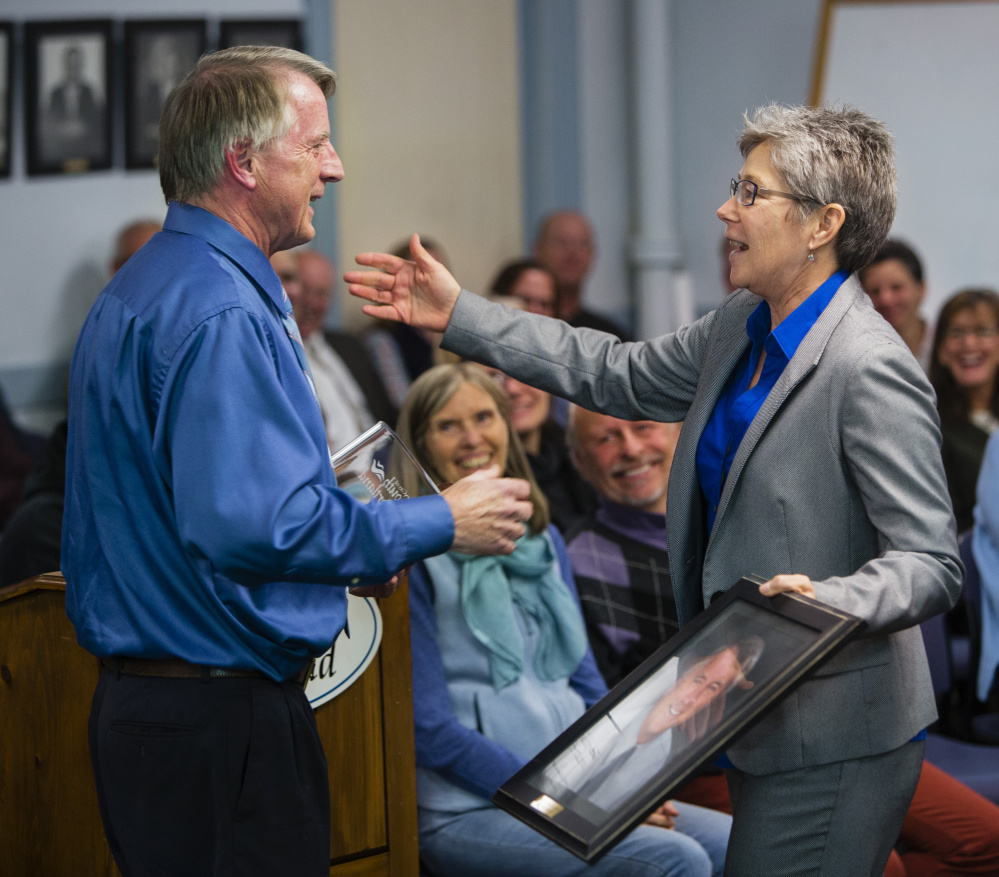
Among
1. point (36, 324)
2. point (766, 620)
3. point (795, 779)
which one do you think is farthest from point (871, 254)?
point (36, 324)

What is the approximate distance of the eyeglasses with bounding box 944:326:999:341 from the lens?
4059 mm

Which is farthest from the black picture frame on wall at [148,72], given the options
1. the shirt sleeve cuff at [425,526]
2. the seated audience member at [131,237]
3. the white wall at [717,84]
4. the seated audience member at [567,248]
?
the shirt sleeve cuff at [425,526]

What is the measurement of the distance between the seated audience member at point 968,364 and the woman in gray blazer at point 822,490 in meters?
2.58

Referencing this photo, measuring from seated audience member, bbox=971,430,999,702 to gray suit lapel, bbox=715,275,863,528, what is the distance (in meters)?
1.56

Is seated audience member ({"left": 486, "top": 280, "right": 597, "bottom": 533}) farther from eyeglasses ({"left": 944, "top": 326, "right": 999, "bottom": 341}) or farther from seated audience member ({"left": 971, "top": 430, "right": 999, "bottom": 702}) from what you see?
eyeglasses ({"left": 944, "top": 326, "right": 999, "bottom": 341})

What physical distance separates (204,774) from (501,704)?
0.93 metres

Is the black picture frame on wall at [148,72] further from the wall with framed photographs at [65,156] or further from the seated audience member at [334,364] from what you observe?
the seated audience member at [334,364]

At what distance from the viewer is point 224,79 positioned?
1442 mm

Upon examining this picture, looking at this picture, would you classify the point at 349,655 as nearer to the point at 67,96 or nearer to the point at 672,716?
the point at 672,716

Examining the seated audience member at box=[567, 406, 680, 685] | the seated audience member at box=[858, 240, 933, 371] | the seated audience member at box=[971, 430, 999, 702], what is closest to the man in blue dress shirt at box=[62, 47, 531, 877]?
the seated audience member at box=[567, 406, 680, 685]

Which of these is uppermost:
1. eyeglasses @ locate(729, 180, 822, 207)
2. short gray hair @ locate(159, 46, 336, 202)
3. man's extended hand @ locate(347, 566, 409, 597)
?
short gray hair @ locate(159, 46, 336, 202)

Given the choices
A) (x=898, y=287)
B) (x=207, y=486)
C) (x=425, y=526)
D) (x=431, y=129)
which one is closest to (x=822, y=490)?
(x=425, y=526)

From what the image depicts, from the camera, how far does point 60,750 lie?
173cm

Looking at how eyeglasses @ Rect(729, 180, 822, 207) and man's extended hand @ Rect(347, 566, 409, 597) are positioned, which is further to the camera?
man's extended hand @ Rect(347, 566, 409, 597)
